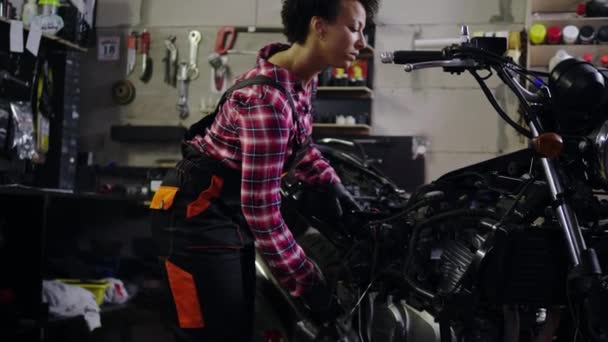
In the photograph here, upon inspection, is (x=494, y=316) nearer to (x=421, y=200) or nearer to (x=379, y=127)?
(x=421, y=200)

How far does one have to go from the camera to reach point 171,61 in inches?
204

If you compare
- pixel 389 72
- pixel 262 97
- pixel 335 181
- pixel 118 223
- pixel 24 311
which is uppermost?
pixel 389 72

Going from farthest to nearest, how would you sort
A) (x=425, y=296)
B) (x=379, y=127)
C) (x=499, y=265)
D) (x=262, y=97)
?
(x=379, y=127)
(x=262, y=97)
(x=425, y=296)
(x=499, y=265)

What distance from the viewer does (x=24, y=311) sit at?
3.32 metres

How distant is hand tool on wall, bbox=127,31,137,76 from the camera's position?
5.23 m

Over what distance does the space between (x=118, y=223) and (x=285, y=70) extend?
270 cm

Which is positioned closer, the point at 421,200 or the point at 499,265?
the point at 499,265

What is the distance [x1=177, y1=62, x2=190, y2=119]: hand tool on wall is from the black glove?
9.61 ft

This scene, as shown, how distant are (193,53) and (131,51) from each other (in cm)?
48

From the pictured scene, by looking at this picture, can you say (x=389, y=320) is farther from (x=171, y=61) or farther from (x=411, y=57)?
(x=171, y=61)

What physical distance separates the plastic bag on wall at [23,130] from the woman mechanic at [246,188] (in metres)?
2.34

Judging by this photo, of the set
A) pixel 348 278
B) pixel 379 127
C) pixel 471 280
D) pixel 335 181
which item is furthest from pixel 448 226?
pixel 379 127

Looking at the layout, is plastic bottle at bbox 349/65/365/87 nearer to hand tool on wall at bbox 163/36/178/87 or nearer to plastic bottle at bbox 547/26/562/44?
plastic bottle at bbox 547/26/562/44

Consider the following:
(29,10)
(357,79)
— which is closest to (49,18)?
(29,10)
